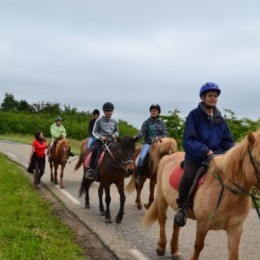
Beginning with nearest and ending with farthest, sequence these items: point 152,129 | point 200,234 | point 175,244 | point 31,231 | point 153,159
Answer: point 200,234 < point 175,244 < point 31,231 < point 153,159 < point 152,129

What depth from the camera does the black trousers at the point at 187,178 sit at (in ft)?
19.7

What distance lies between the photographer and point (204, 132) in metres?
6.10

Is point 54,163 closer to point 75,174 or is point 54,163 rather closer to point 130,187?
point 75,174

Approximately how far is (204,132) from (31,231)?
3480 millimetres

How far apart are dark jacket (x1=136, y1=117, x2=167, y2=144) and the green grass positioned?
9.49 ft

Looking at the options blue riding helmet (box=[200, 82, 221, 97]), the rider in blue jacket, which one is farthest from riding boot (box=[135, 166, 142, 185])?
blue riding helmet (box=[200, 82, 221, 97])

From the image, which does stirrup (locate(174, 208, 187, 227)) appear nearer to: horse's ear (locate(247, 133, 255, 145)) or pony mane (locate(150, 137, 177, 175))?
horse's ear (locate(247, 133, 255, 145))

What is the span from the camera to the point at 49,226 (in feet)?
26.9

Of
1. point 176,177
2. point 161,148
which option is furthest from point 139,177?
point 176,177

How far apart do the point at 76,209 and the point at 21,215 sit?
1813 mm

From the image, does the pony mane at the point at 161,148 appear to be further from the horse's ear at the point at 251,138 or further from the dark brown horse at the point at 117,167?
the horse's ear at the point at 251,138

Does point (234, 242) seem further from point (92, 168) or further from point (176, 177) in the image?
point (92, 168)

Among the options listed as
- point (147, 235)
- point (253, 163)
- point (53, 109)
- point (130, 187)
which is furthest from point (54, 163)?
point (53, 109)

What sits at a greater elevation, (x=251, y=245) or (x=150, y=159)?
(x=150, y=159)
